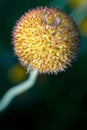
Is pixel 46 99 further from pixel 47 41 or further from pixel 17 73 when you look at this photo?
pixel 47 41

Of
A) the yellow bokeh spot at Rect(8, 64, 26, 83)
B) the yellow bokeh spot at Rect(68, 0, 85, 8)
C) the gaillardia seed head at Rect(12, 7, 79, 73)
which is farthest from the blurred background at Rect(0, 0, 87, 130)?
the gaillardia seed head at Rect(12, 7, 79, 73)

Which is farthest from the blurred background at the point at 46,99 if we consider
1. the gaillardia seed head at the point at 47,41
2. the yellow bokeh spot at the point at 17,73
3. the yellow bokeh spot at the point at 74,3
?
the gaillardia seed head at the point at 47,41

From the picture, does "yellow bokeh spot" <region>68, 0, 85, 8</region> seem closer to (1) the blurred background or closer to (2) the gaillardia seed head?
(1) the blurred background

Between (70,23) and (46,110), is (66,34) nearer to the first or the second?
(70,23)

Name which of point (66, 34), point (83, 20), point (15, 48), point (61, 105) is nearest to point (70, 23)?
point (66, 34)

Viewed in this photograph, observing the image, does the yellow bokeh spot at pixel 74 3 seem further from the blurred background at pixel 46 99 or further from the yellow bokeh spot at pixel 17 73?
the yellow bokeh spot at pixel 17 73

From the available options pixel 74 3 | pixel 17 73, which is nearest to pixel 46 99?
pixel 17 73
